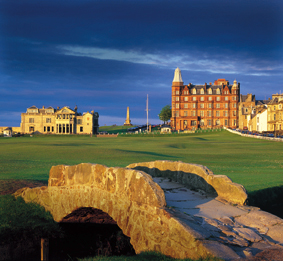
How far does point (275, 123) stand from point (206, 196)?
8192 cm

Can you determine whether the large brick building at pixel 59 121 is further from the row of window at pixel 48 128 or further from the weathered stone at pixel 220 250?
the weathered stone at pixel 220 250

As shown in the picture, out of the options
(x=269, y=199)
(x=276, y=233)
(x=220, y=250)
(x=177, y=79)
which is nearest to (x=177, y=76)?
(x=177, y=79)

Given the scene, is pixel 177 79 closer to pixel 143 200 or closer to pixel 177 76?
pixel 177 76

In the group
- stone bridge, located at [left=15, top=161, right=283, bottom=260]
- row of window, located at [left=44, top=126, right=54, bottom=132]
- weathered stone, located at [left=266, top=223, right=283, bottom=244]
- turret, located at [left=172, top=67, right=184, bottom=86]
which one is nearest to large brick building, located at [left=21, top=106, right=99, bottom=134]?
row of window, located at [left=44, top=126, right=54, bottom=132]

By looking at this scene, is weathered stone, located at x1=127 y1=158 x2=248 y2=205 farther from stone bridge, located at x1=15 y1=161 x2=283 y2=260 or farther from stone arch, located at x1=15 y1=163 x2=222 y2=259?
stone arch, located at x1=15 y1=163 x2=222 y2=259

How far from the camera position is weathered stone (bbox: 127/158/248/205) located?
9352mm

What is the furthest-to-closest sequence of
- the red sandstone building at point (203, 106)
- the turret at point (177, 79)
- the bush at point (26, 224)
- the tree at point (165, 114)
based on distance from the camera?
the tree at point (165, 114) < the turret at point (177, 79) < the red sandstone building at point (203, 106) < the bush at point (26, 224)

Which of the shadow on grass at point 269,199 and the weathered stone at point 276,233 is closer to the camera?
the weathered stone at point 276,233

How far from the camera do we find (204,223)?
288 inches

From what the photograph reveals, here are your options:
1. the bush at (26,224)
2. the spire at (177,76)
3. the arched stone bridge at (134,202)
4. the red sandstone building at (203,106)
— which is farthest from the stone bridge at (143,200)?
the spire at (177,76)

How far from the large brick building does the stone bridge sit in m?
110

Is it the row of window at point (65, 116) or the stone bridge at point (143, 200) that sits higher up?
the row of window at point (65, 116)

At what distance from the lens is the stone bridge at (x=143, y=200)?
6410 mm

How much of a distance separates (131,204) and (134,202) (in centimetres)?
18
